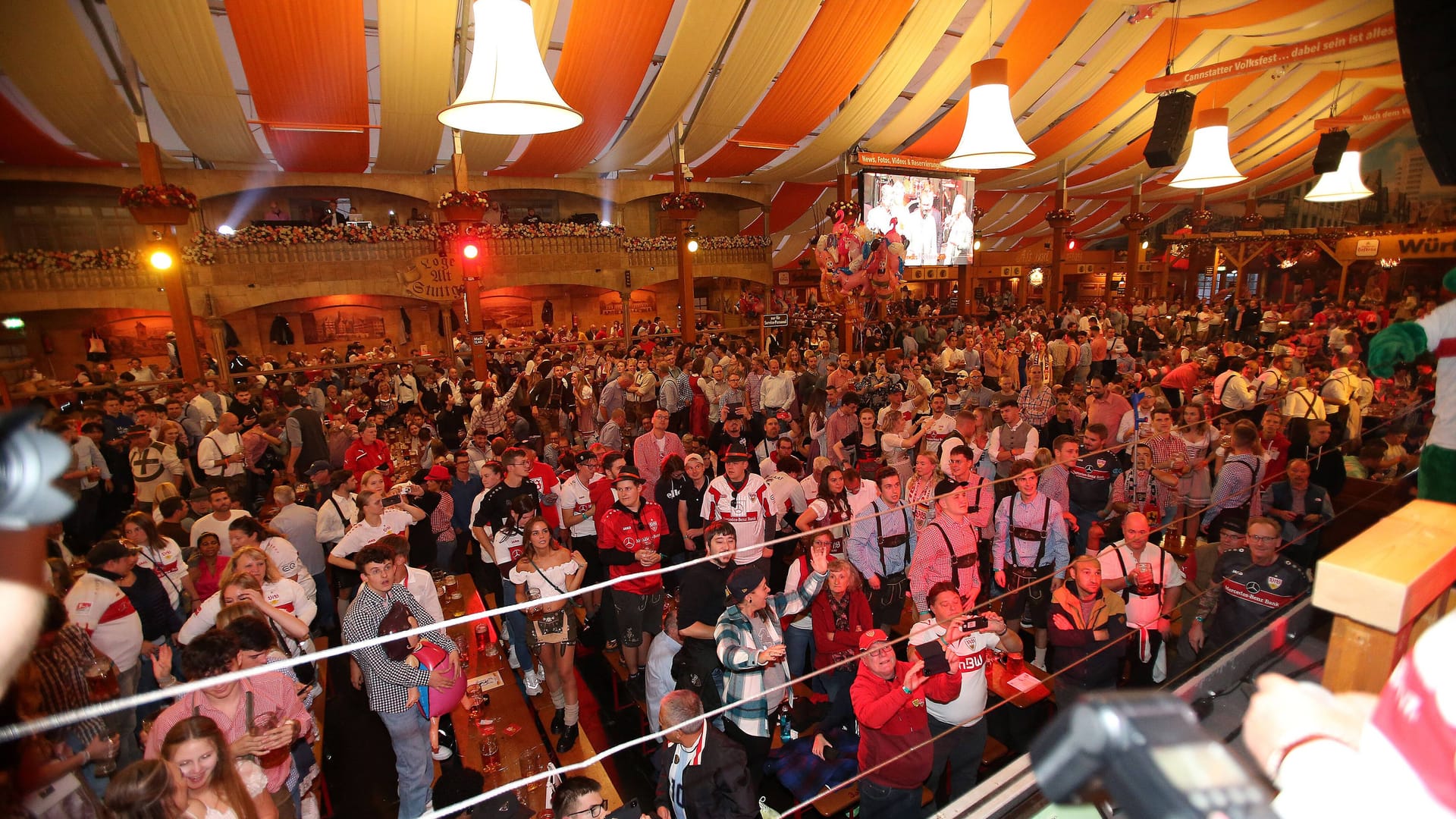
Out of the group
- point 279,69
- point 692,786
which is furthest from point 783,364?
point 279,69

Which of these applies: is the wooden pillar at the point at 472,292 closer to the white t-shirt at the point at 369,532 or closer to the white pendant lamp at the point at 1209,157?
the white t-shirt at the point at 369,532

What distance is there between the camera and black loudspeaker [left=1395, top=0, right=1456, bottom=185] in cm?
185

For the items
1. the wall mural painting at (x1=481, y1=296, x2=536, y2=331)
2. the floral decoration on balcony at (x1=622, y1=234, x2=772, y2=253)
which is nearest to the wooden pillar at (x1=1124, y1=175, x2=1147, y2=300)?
the floral decoration on balcony at (x1=622, y1=234, x2=772, y2=253)

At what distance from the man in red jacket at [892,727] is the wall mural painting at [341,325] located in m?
16.5

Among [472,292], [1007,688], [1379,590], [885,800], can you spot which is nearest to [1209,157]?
[1007,688]

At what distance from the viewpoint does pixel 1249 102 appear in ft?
46.0

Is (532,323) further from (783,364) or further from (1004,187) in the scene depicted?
(1004,187)

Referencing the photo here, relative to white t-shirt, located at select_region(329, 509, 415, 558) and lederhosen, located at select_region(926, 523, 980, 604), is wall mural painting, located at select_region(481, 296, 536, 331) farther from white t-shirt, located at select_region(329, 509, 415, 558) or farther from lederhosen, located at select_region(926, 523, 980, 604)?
lederhosen, located at select_region(926, 523, 980, 604)

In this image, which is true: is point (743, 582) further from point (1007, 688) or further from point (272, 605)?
point (272, 605)

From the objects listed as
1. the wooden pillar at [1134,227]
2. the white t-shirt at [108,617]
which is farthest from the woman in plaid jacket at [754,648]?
the wooden pillar at [1134,227]

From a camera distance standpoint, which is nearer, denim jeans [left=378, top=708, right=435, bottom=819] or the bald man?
denim jeans [left=378, top=708, right=435, bottom=819]

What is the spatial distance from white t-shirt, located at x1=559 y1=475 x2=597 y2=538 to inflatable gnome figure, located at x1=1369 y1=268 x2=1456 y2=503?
4.15m

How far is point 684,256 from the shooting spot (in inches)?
521

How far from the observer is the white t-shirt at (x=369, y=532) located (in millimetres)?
4043
